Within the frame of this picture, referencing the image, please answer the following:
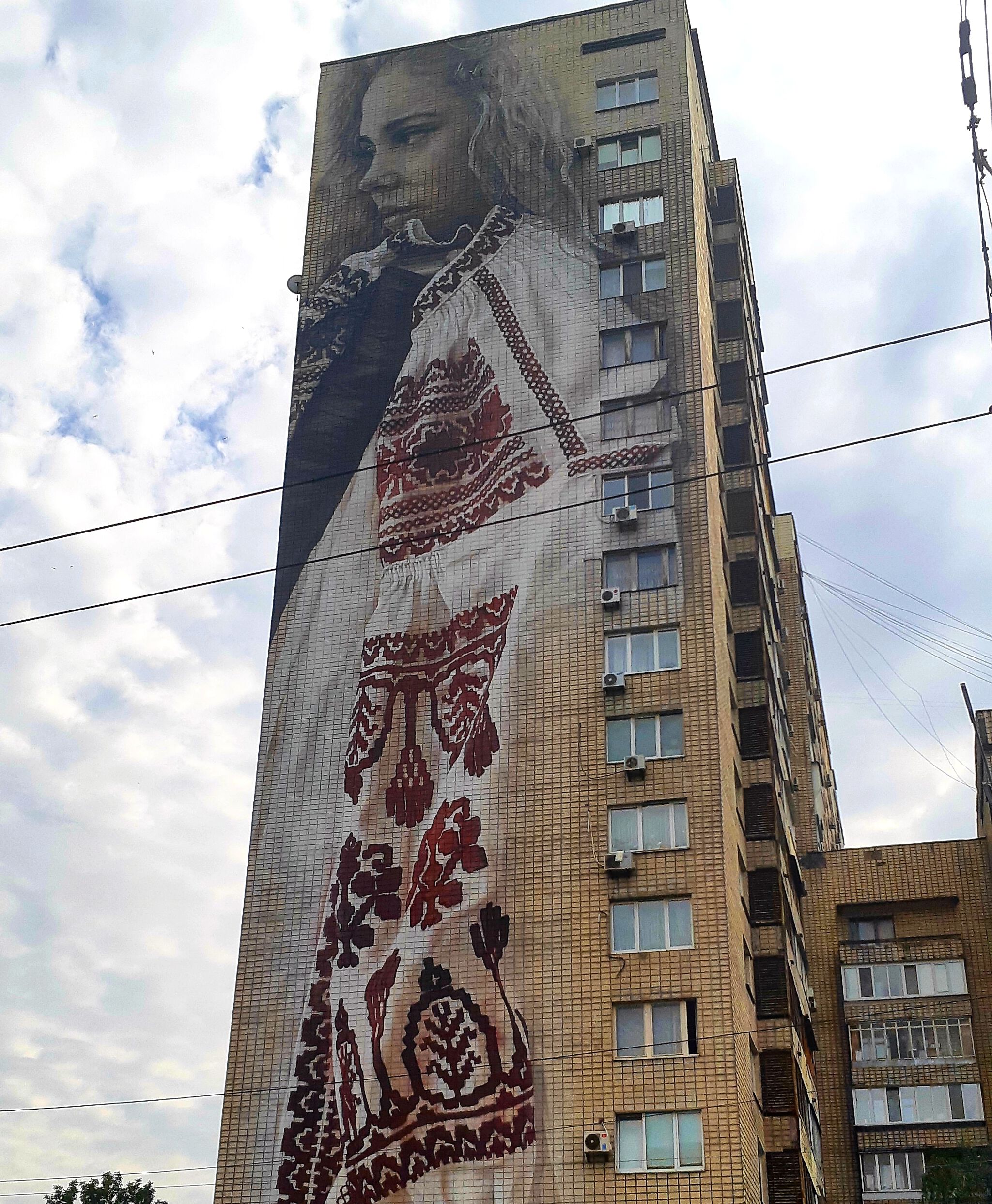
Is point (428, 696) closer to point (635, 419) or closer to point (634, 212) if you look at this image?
point (635, 419)

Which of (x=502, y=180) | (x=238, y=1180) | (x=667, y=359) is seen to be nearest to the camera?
(x=238, y=1180)

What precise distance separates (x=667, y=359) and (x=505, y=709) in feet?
28.1

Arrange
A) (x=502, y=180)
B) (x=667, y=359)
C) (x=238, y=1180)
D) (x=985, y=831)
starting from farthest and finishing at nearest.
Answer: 1. (x=985, y=831)
2. (x=502, y=180)
3. (x=667, y=359)
4. (x=238, y=1180)

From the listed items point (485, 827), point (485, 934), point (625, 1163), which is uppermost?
point (485, 827)

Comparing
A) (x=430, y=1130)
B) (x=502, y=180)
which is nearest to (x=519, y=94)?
(x=502, y=180)

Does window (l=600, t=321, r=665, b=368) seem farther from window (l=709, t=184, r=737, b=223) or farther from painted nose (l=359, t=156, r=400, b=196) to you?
painted nose (l=359, t=156, r=400, b=196)

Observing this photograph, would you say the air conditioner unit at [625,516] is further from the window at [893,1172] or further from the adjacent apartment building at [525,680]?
the window at [893,1172]

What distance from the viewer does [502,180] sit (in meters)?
35.7

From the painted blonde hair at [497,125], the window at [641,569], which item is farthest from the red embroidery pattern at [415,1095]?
the painted blonde hair at [497,125]

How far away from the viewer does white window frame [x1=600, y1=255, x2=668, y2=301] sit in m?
32.9

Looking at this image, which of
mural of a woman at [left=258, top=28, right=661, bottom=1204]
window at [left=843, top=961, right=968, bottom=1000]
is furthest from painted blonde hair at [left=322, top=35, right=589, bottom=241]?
window at [left=843, top=961, right=968, bottom=1000]

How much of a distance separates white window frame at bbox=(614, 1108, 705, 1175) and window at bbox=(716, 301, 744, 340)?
18.8 meters

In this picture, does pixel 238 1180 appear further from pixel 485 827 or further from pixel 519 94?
pixel 519 94

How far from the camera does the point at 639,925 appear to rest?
26.4 m
